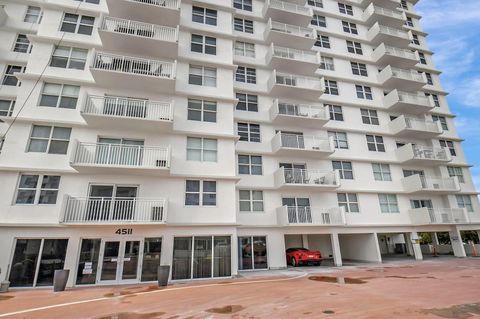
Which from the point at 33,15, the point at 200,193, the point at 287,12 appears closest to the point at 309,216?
the point at 200,193

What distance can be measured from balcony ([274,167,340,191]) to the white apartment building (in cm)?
15

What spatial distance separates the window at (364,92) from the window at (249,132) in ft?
36.8

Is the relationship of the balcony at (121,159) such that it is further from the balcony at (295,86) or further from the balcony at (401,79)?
the balcony at (401,79)

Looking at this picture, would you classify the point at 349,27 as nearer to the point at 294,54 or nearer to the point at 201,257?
the point at 294,54

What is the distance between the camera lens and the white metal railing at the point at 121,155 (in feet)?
41.7

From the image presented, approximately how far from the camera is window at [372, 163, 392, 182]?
21.1 meters

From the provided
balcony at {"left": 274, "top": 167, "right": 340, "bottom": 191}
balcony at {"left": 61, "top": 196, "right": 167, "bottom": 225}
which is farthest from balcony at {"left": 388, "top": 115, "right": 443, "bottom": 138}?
balcony at {"left": 61, "top": 196, "right": 167, "bottom": 225}

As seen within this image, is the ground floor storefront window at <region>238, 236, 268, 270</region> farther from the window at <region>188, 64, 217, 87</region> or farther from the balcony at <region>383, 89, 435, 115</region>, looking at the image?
the balcony at <region>383, 89, 435, 115</region>

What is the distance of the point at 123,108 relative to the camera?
45.5 ft

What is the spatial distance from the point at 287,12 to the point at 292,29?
148 centimetres

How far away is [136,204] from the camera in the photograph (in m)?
12.8

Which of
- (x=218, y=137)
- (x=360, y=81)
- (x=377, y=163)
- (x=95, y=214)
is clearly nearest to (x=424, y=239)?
(x=377, y=163)

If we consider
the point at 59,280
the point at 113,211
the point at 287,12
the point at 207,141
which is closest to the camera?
the point at 59,280

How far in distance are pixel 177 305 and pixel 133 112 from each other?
10.3 metres
